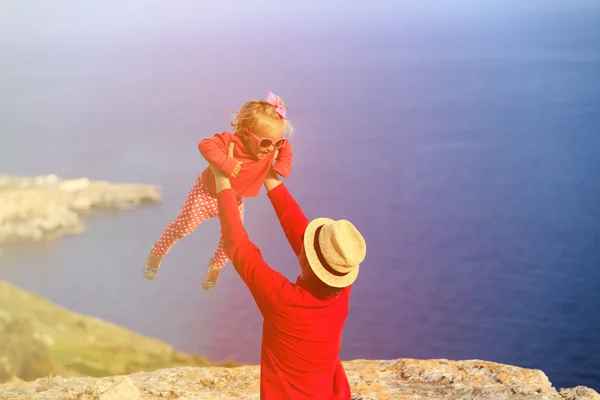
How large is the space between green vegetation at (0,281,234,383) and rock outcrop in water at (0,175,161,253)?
30cm

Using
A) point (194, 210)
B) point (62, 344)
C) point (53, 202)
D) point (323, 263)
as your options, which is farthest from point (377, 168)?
point (323, 263)

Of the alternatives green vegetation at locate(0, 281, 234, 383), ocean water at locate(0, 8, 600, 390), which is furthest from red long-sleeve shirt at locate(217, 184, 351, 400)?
green vegetation at locate(0, 281, 234, 383)

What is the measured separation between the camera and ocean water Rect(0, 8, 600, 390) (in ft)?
11.0

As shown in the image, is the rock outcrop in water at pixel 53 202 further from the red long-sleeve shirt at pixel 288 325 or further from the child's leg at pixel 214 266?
the red long-sleeve shirt at pixel 288 325

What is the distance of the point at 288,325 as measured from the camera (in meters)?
2.00

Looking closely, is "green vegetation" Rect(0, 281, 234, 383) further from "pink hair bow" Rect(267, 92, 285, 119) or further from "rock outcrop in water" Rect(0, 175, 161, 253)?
"pink hair bow" Rect(267, 92, 285, 119)

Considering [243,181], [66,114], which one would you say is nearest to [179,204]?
[66,114]

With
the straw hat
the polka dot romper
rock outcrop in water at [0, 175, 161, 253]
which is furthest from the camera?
rock outcrop in water at [0, 175, 161, 253]

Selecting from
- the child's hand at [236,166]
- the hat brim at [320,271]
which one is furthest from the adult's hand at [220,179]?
the hat brim at [320,271]

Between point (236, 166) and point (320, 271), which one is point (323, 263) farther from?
point (236, 166)

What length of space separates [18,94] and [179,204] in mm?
1011

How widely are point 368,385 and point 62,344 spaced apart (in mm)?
1601

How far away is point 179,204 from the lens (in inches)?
129

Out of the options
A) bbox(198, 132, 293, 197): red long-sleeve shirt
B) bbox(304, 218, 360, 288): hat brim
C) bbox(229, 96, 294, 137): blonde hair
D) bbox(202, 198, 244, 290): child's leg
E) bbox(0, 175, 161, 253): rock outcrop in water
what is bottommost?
bbox(304, 218, 360, 288): hat brim
